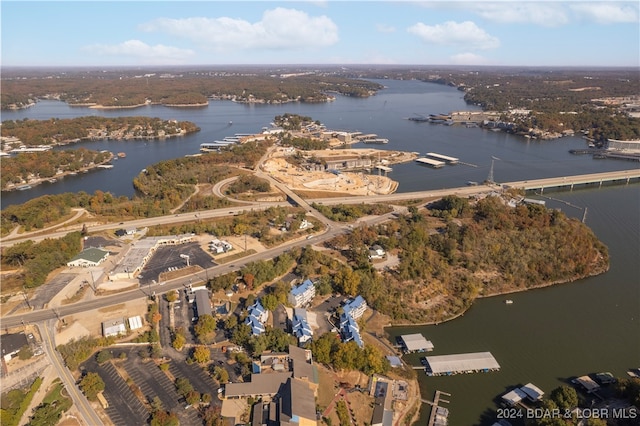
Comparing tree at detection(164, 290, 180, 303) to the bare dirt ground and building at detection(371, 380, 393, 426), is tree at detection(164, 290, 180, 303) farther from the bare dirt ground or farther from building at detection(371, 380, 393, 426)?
building at detection(371, 380, 393, 426)

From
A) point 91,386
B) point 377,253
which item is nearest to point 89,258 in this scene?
point 91,386

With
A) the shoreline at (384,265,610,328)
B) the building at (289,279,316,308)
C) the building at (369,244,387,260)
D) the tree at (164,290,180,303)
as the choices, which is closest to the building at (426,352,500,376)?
the shoreline at (384,265,610,328)

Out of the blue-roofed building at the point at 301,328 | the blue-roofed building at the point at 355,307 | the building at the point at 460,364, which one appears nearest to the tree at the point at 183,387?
the blue-roofed building at the point at 301,328

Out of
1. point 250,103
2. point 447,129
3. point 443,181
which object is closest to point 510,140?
point 447,129

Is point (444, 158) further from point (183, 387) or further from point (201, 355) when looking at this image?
point (183, 387)

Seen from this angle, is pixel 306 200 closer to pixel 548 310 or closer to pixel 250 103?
pixel 548 310

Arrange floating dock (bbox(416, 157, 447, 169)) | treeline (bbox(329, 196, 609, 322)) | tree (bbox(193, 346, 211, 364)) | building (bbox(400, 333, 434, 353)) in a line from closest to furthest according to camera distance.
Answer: tree (bbox(193, 346, 211, 364)) < building (bbox(400, 333, 434, 353)) < treeline (bbox(329, 196, 609, 322)) < floating dock (bbox(416, 157, 447, 169))

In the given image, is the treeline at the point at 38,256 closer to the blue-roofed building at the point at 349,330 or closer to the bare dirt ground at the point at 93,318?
the bare dirt ground at the point at 93,318
